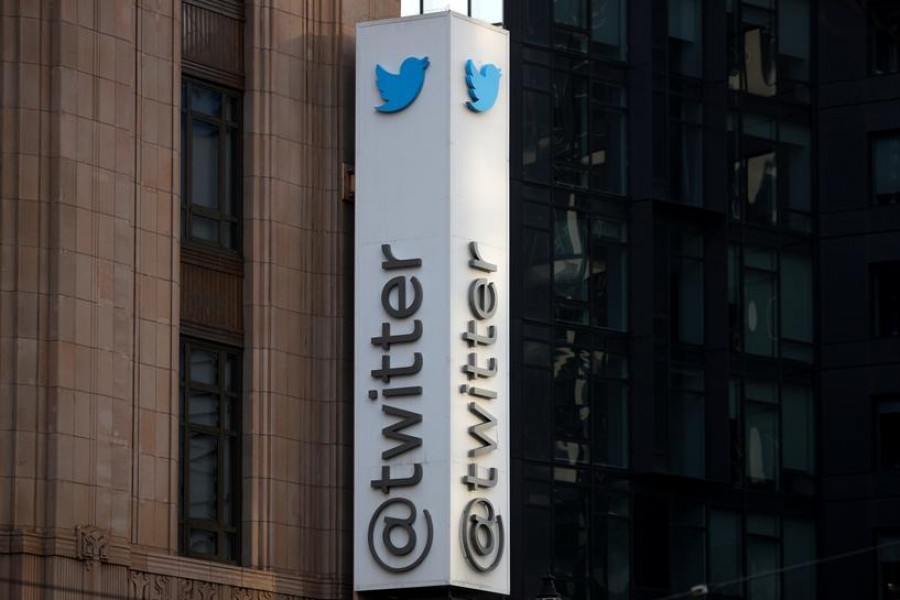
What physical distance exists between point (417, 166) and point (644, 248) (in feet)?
44.0

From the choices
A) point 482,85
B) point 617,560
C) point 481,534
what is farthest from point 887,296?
point 481,534

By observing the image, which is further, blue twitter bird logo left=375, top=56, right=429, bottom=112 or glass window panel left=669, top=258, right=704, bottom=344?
glass window panel left=669, top=258, right=704, bottom=344

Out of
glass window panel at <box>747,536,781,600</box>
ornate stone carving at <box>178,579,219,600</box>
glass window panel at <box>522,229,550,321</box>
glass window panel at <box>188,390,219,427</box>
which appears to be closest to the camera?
ornate stone carving at <box>178,579,219,600</box>

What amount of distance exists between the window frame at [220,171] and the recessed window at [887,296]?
23834mm

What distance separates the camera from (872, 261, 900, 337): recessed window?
62.1 meters

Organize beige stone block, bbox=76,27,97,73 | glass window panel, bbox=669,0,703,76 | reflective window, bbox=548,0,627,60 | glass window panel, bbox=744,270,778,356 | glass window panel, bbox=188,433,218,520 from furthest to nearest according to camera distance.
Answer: glass window panel, bbox=744,270,778,356
glass window panel, bbox=669,0,703,76
reflective window, bbox=548,0,627,60
glass window panel, bbox=188,433,218,520
beige stone block, bbox=76,27,97,73

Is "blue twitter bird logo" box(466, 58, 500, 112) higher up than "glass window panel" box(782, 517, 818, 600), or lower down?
higher up

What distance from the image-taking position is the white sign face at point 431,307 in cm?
4188

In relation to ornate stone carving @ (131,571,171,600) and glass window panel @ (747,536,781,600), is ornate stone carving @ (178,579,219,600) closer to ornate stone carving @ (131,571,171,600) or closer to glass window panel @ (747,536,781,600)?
ornate stone carving @ (131,571,171,600)

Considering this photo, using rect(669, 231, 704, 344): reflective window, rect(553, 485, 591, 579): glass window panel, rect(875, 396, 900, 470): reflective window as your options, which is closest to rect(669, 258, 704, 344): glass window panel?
rect(669, 231, 704, 344): reflective window

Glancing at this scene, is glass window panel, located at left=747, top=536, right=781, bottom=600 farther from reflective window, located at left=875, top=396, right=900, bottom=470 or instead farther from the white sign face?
the white sign face

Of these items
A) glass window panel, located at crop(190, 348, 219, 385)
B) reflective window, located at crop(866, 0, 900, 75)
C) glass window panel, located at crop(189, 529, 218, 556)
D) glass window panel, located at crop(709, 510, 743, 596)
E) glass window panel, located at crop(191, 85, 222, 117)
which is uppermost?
reflective window, located at crop(866, 0, 900, 75)

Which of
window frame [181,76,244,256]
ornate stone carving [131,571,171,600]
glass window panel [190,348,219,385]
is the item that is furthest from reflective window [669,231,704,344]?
ornate stone carving [131,571,171,600]

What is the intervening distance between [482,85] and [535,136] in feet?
33.3
